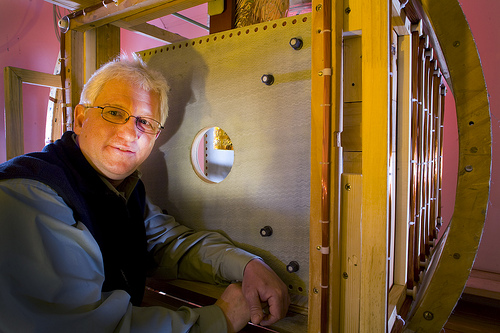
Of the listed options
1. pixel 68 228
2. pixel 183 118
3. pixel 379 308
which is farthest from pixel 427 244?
pixel 68 228

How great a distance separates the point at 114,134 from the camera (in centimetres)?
111

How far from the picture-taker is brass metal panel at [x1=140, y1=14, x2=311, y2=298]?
1.12 metres

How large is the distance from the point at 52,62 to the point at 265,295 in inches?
120

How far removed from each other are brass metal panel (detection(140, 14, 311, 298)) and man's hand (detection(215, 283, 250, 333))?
201 mm

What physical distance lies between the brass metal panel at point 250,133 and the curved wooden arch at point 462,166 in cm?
42

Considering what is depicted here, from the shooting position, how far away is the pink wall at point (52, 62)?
2.40 meters

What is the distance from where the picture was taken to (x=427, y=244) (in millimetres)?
1931

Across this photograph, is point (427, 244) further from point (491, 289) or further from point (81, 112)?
point (81, 112)

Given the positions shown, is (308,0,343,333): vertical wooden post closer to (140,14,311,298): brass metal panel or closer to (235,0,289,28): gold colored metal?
(140,14,311,298): brass metal panel

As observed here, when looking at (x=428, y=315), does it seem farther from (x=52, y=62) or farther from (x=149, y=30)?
(x=52, y=62)

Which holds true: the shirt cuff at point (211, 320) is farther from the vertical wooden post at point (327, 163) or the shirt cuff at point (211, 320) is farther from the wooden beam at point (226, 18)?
the wooden beam at point (226, 18)

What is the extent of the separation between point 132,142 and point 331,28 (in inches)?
28.3

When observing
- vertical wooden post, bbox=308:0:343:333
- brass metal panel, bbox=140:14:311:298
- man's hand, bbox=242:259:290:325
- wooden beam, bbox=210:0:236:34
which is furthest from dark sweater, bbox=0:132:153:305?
wooden beam, bbox=210:0:236:34

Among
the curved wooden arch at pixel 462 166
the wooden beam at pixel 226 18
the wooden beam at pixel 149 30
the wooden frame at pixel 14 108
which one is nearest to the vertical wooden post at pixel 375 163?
the curved wooden arch at pixel 462 166
